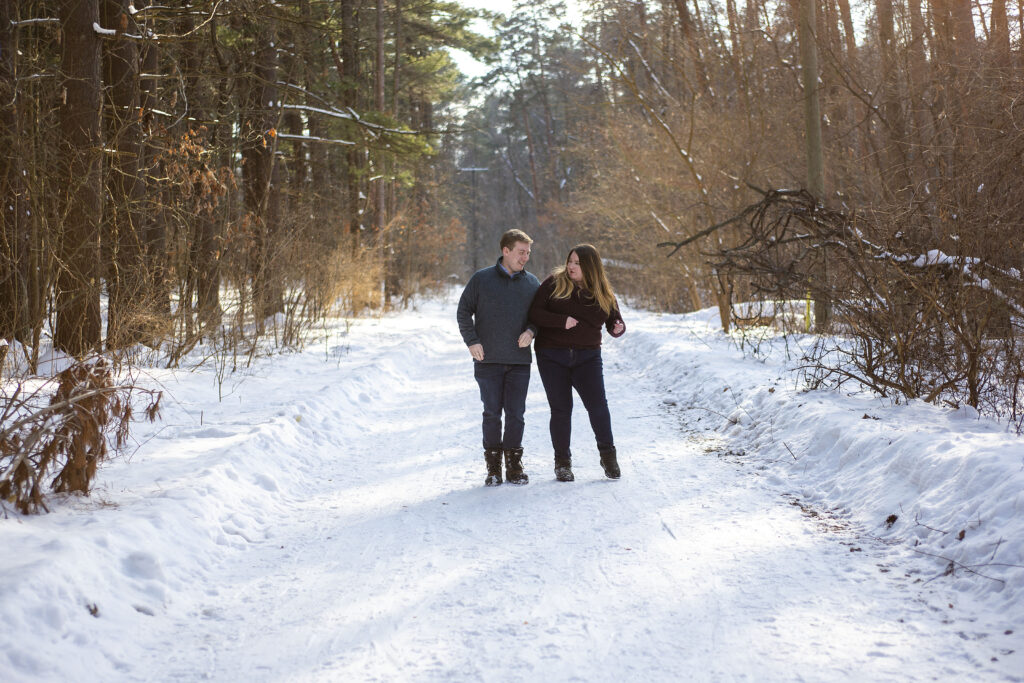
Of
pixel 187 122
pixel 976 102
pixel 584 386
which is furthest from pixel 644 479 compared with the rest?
pixel 187 122

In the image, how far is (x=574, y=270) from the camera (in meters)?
6.04

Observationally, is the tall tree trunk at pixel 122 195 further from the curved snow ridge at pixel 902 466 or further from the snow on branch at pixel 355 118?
the curved snow ridge at pixel 902 466

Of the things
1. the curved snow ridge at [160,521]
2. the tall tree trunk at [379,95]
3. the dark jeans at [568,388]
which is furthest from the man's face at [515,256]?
the tall tree trunk at [379,95]

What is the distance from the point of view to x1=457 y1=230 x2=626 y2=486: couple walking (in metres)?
5.99

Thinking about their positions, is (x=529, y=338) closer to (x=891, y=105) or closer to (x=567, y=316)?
(x=567, y=316)

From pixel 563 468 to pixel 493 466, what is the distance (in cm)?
56

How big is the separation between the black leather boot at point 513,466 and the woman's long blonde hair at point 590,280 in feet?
4.19

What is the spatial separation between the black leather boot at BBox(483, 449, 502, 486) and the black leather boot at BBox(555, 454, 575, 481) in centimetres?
46

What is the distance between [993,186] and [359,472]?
19.5 feet

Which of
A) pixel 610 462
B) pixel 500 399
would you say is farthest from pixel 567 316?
pixel 610 462

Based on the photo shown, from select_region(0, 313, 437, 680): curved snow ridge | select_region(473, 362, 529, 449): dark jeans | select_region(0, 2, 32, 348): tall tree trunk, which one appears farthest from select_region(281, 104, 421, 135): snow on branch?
select_region(473, 362, 529, 449): dark jeans

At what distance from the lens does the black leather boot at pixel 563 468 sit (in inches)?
235

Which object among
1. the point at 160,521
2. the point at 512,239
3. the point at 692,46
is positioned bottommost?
the point at 160,521

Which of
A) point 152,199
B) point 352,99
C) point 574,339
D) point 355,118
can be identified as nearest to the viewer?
point 574,339
